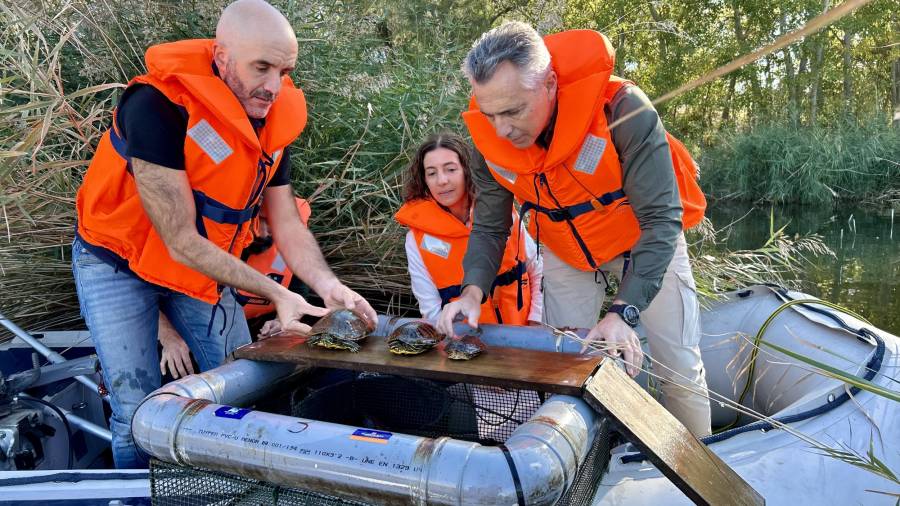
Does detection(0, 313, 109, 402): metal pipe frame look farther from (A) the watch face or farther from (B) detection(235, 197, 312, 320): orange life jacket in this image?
(A) the watch face

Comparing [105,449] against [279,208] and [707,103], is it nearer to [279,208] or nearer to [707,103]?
[279,208]

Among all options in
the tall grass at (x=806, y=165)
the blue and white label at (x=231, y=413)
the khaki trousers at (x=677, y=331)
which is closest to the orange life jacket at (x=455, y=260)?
the khaki trousers at (x=677, y=331)

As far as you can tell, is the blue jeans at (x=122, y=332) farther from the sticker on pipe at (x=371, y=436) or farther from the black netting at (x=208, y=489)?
the sticker on pipe at (x=371, y=436)

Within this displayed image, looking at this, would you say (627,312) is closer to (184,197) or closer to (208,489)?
(208,489)

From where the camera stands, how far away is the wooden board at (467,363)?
5.06 feet

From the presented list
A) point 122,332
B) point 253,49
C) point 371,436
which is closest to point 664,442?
point 371,436

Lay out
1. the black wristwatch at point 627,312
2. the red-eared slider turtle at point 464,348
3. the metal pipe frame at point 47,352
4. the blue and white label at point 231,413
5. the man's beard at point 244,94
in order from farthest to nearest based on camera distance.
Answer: the metal pipe frame at point 47,352
the man's beard at point 244,94
the black wristwatch at point 627,312
the red-eared slider turtle at point 464,348
the blue and white label at point 231,413

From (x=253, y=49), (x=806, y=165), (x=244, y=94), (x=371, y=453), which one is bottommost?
(x=371, y=453)

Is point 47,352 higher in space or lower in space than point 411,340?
lower

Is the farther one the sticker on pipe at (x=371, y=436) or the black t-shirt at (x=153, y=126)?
the black t-shirt at (x=153, y=126)

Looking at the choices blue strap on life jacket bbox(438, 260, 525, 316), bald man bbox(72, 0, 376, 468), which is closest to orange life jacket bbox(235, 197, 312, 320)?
bald man bbox(72, 0, 376, 468)

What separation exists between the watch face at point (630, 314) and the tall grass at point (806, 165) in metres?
10.2

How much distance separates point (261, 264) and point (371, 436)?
1.82 m

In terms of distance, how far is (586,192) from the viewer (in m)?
2.37
